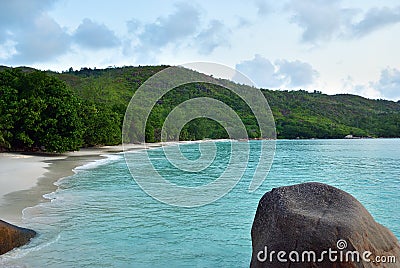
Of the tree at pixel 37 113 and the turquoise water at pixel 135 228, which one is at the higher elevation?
the tree at pixel 37 113

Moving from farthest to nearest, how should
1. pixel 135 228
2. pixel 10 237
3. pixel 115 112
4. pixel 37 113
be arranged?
1. pixel 115 112
2. pixel 37 113
3. pixel 135 228
4. pixel 10 237

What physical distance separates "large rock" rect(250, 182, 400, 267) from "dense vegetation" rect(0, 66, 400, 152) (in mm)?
23663

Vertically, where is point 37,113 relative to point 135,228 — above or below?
above

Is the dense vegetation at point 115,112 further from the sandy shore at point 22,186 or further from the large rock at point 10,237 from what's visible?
the large rock at point 10,237

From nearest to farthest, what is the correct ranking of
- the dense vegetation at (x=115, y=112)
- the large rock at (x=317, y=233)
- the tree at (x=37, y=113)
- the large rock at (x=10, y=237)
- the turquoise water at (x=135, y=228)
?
the large rock at (x=317, y=233) < the large rock at (x=10, y=237) < the turquoise water at (x=135, y=228) < the tree at (x=37, y=113) < the dense vegetation at (x=115, y=112)

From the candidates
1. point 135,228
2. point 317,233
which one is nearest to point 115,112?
point 135,228

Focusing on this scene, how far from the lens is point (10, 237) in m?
8.92

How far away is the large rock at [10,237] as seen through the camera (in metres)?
8.66

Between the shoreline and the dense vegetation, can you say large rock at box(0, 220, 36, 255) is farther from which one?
the dense vegetation

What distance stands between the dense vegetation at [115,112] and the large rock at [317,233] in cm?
2366

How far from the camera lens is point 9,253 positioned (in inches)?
341

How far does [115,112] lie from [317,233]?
62.2 meters

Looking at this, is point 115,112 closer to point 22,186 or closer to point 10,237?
point 22,186

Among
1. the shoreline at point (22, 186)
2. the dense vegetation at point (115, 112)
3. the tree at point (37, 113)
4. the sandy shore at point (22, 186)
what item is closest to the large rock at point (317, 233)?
the shoreline at point (22, 186)
